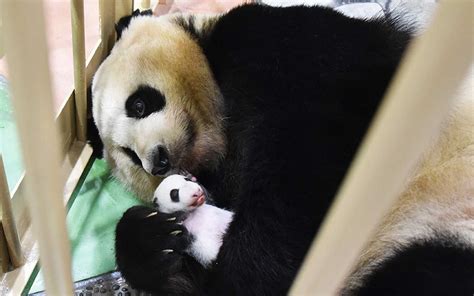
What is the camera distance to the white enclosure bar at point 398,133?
1.42 ft

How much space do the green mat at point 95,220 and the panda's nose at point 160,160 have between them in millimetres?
Result: 271

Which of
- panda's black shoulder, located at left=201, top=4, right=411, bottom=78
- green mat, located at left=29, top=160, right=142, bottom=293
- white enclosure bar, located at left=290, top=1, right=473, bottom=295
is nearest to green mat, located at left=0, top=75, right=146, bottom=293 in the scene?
green mat, located at left=29, top=160, right=142, bottom=293

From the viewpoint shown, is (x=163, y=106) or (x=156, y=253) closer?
(x=156, y=253)

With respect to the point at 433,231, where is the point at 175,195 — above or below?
below

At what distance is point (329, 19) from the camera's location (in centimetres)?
122

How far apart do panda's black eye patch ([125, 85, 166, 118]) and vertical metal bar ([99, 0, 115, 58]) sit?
317 mm

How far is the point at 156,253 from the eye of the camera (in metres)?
1.13

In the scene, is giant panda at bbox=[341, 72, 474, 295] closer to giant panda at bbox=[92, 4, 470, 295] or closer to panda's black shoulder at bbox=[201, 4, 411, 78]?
giant panda at bbox=[92, 4, 470, 295]

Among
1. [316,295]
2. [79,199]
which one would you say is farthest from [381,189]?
[79,199]

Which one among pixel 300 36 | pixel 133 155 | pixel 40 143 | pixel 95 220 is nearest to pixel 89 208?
pixel 95 220

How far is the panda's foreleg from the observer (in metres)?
1.13

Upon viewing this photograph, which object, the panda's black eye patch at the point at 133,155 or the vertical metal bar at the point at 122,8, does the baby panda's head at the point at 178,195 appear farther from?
the vertical metal bar at the point at 122,8

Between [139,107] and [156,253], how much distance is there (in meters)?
0.32

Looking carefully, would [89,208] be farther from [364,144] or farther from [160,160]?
[364,144]
